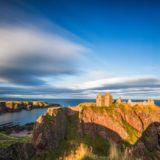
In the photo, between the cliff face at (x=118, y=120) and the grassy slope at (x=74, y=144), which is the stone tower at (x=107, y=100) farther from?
the grassy slope at (x=74, y=144)

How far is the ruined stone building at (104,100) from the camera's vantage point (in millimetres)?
78906

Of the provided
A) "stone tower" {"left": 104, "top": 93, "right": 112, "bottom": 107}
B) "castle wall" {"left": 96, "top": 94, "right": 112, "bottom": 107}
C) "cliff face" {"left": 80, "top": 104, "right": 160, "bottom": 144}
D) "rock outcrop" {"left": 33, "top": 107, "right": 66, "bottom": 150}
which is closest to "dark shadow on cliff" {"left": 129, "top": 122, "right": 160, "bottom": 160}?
"cliff face" {"left": 80, "top": 104, "right": 160, "bottom": 144}

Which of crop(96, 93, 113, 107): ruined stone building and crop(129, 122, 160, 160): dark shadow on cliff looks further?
crop(96, 93, 113, 107): ruined stone building

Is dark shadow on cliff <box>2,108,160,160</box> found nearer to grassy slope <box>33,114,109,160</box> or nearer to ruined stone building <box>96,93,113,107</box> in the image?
grassy slope <box>33,114,109,160</box>

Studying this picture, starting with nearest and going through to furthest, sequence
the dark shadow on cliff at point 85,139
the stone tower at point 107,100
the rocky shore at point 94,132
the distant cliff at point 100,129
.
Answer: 1. the rocky shore at point 94,132
2. the dark shadow on cliff at point 85,139
3. the distant cliff at point 100,129
4. the stone tower at point 107,100

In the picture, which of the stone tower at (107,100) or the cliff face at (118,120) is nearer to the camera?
the cliff face at (118,120)

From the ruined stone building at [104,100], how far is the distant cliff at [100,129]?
1.87 meters

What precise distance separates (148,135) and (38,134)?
37509mm

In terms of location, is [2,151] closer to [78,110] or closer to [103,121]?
[78,110]

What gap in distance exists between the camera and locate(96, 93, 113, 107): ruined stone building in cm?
7891

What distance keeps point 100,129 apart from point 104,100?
45.8 ft

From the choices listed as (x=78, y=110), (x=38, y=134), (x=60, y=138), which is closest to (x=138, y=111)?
(x=78, y=110)

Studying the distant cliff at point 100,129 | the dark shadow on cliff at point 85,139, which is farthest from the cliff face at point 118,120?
the dark shadow on cliff at point 85,139

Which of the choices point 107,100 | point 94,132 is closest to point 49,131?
point 94,132
